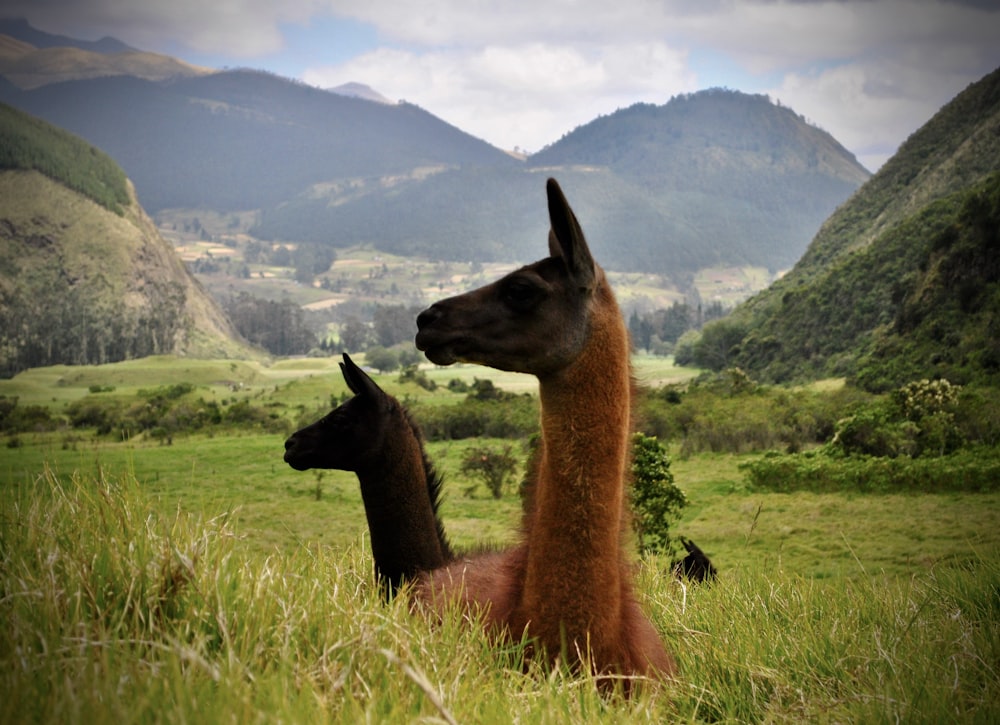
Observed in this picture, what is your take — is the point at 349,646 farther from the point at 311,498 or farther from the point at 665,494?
the point at 311,498

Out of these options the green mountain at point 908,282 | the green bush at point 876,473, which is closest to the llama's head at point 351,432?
the green bush at point 876,473

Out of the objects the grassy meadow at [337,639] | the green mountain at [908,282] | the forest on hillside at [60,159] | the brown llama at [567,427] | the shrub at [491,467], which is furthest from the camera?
the forest on hillside at [60,159]

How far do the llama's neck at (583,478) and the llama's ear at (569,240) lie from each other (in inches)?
11.1

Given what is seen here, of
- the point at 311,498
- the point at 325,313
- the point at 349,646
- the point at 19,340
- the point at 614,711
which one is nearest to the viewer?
the point at 349,646

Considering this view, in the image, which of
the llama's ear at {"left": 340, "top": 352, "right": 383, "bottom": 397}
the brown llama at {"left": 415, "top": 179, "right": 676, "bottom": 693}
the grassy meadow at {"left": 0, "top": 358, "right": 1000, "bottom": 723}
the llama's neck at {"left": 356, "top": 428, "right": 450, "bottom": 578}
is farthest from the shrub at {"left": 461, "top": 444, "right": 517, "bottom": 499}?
the brown llama at {"left": 415, "top": 179, "right": 676, "bottom": 693}

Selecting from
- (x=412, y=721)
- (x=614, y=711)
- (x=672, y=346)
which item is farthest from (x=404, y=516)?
(x=672, y=346)

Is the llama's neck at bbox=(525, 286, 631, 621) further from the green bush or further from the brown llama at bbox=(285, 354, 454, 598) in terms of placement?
the green bush

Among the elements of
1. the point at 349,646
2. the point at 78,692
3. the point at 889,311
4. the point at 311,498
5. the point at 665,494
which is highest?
the point at 889,311

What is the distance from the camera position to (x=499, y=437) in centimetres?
3256

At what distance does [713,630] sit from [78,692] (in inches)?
172

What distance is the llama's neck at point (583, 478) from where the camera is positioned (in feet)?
13.2

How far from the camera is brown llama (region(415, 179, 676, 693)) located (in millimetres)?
4004

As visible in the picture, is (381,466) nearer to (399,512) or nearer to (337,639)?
(399,512)

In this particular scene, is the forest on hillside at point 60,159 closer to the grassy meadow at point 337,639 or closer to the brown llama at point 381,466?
the brown llama at point 381,466
